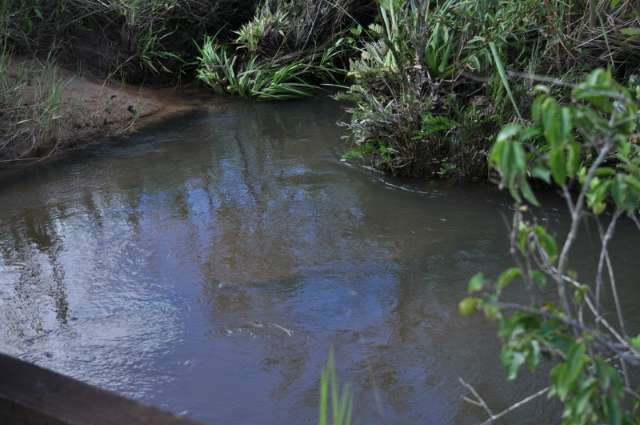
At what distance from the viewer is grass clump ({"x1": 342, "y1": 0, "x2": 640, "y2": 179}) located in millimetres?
5105

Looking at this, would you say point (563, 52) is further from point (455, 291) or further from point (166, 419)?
point (166, 419)

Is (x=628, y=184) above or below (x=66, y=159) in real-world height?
above

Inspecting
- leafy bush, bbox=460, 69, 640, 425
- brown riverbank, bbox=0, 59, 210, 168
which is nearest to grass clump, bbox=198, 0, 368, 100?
brown riverbank, bbox=0, 59, 210, 168

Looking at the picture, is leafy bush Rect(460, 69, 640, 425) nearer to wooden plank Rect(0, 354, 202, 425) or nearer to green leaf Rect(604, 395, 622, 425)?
green leaf Rect(604, 395, 622, 425)

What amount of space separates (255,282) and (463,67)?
2154mm

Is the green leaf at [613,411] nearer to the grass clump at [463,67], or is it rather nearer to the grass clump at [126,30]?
the grass clump at [463,67]

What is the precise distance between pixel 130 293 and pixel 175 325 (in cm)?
45

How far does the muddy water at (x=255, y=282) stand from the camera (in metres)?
3.31

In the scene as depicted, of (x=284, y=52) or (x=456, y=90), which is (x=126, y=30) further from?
(x=456, y=90)

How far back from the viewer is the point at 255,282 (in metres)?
4.19

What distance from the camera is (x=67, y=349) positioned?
3.65 m

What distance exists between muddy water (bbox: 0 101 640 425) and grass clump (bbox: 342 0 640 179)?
277 millimetres

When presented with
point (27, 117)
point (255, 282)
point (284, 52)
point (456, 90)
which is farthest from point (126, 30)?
point (255, 282)

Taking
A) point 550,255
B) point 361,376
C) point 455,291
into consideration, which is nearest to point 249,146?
point 455,291
